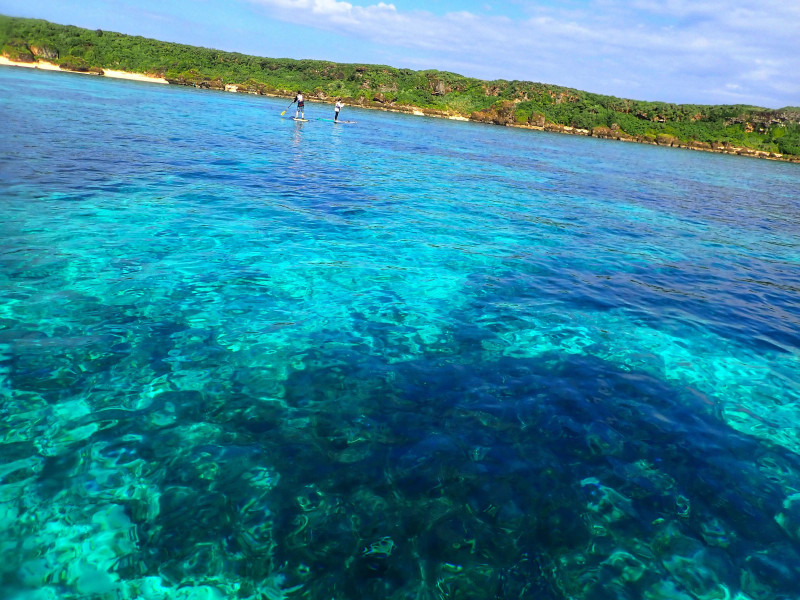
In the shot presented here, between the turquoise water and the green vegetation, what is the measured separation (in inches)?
4980

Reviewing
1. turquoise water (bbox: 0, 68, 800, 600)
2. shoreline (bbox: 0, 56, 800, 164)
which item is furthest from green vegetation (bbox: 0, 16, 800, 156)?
turquoise water (bbox: 0, 68, 800, 600)

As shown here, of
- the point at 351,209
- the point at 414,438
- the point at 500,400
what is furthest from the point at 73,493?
the point at 351,209

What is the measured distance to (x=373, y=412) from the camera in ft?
24.0

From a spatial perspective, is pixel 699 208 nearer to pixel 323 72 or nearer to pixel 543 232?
pixel 543 232

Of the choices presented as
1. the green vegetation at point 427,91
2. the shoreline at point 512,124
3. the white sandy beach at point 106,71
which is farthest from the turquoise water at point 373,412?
the green vegetation at point 427,91

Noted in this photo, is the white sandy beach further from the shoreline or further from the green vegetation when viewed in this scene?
the green vegetation

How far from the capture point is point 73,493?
17.7 ft

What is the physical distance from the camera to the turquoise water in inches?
197

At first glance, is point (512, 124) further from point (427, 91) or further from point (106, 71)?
point (106, 71)

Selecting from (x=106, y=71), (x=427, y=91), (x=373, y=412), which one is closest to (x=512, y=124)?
(x=427, y=91)

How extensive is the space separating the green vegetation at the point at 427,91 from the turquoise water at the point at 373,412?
415 feet

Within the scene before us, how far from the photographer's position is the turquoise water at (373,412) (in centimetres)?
501

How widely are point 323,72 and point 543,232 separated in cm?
15922

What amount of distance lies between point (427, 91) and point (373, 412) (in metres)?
162
